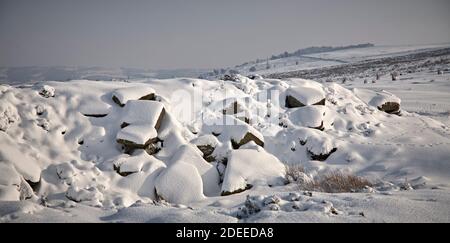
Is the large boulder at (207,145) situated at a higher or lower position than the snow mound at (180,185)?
higher

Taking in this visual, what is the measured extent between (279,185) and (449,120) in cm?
758

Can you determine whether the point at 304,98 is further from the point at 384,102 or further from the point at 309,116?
the point at 384,102

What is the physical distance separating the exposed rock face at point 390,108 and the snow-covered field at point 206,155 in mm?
444

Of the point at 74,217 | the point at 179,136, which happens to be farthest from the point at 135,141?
the point at 74,217

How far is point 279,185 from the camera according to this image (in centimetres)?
511

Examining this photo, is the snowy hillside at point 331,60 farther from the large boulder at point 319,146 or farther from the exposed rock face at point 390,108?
the large boulder at point 319,146

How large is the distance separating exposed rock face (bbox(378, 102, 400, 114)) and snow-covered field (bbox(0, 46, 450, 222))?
1.46 feet

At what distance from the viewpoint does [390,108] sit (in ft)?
30.6

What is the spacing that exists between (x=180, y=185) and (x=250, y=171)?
1.45m

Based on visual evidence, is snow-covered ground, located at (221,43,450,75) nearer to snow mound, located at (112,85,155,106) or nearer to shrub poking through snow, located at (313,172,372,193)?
snow mound, located at (112,85,155,106)

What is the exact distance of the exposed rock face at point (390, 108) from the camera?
367 inches

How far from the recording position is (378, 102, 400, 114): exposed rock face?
30.6 ft

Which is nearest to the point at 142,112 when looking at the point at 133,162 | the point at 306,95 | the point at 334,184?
the point at 133,162

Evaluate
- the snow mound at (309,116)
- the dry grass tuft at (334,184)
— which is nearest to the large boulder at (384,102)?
the snow mound at (309,116)
